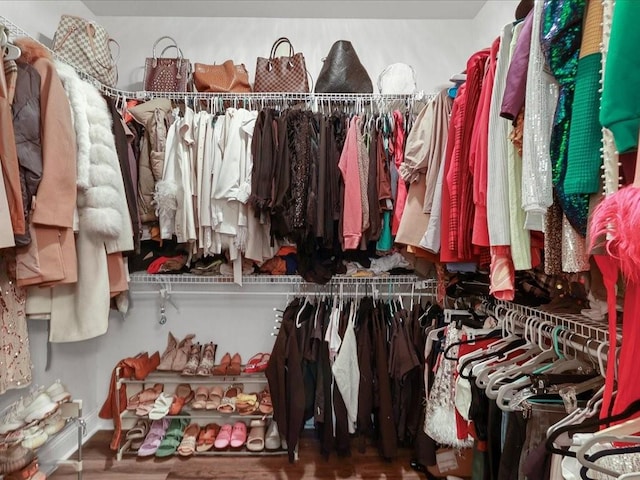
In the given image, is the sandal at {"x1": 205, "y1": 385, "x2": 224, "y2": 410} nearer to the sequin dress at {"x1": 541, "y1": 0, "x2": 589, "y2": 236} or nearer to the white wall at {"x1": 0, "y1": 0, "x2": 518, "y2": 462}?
the white wall at {"x1": 0, "y1": 0, "x2": 518, "y2": 462}

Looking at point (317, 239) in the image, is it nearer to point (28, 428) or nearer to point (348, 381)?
point (348, 381)

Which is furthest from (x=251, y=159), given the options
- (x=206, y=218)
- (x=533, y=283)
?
(x=533, y=283)

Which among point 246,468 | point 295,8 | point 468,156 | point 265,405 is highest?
point 295,8

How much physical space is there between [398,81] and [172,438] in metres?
2.50

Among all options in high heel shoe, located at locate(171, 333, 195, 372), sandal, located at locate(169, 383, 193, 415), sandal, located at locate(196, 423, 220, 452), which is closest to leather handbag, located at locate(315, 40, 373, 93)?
high heel shoe, located at locate(171, 333, 195, 372)

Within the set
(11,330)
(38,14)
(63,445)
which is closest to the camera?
(11,330)

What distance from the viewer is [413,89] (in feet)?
7.22

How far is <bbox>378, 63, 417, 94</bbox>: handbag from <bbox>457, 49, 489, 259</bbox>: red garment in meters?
0.90

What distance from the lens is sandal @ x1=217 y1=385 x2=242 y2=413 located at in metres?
2.13

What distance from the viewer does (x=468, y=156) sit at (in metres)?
1.30

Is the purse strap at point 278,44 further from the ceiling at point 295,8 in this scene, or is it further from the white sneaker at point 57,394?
the white sneaker at point 57,394

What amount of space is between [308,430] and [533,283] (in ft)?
5.44

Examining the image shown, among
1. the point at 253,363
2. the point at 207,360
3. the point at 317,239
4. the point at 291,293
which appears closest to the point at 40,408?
the point at 207,360

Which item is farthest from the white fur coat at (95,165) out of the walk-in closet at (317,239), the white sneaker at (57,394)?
the white sneaker at (57,394)
